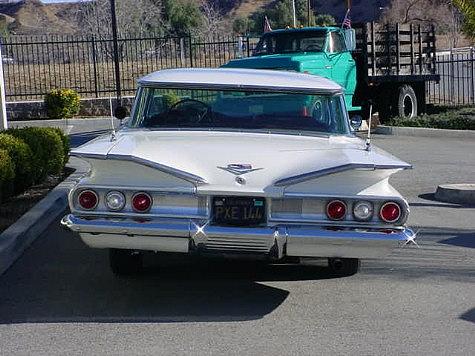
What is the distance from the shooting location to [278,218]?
5.83m

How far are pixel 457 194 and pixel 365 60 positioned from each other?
9410 mm

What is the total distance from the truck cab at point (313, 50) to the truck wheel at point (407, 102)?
2947 millimetres

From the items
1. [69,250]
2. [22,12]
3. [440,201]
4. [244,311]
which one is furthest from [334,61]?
[22,12]

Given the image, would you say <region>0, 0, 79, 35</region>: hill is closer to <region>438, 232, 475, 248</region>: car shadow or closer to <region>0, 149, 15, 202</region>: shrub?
<region>0, 149, 15, 202</region>: shrub

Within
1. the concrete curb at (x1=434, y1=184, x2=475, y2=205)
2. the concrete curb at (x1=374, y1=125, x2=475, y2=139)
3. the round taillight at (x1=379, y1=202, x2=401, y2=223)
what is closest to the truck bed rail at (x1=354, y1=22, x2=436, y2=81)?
the concrete curb at (x1=374, y1=125, x2=475, y2=139)

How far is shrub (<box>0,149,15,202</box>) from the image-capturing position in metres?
9.34

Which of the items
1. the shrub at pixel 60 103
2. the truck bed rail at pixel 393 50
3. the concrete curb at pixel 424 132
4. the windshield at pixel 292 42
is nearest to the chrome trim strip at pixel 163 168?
the windshield at pixel 292 42

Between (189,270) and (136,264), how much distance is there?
558 mm

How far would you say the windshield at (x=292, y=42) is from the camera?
56.3 feet

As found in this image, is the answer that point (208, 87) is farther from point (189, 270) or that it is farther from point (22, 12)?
point (22, 12)

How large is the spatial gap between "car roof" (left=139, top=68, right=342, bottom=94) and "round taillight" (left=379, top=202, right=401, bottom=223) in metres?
1.76

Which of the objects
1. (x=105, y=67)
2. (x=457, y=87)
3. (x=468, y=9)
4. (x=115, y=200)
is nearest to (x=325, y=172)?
(x=115, y=200)

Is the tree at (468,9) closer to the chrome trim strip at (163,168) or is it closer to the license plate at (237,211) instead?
the license plate at (237,211)

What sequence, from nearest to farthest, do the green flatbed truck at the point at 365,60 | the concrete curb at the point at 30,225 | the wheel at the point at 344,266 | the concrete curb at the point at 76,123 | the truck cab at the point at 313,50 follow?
the wheel at the point at 344,266 < the concrete curb at the point at 30,225 < the truck cab at the point at 313,50 < the green flatbed truck at the point at 365,60 < the concrete curb at the point at 76,123
